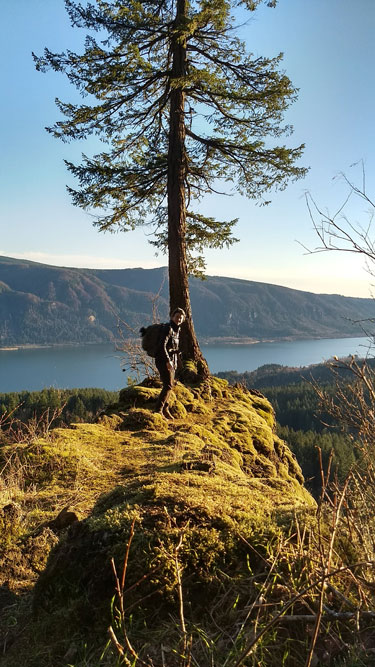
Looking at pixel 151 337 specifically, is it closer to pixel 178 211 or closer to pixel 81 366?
pixel 178 211

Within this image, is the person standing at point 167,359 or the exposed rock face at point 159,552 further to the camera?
the person standing at point 167,359

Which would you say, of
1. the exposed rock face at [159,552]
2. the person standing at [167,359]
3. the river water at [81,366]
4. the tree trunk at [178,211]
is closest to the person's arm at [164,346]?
the person standing at [167,359]

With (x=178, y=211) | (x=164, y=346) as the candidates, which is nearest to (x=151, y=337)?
(x=164, y=346)

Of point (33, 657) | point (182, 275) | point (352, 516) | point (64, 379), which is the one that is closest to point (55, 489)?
point (33, 657)

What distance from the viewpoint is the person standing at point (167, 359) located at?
6.42 meters

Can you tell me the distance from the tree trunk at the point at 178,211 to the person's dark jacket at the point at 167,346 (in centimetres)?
220

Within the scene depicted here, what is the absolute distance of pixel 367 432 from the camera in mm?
2943

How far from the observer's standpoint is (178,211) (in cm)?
921

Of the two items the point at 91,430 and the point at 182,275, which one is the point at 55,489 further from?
the point at 182,275

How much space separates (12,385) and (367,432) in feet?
366

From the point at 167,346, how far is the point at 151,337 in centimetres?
31

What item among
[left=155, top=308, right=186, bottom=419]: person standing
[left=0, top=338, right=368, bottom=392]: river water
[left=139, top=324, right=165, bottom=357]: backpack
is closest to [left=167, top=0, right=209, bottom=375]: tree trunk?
[left=155, top=308, right=186, bottom=419]: person standing

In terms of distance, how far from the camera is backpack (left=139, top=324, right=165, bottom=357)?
22.0ft

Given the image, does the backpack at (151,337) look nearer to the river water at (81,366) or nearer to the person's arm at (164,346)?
the person's arm at (164,346)
